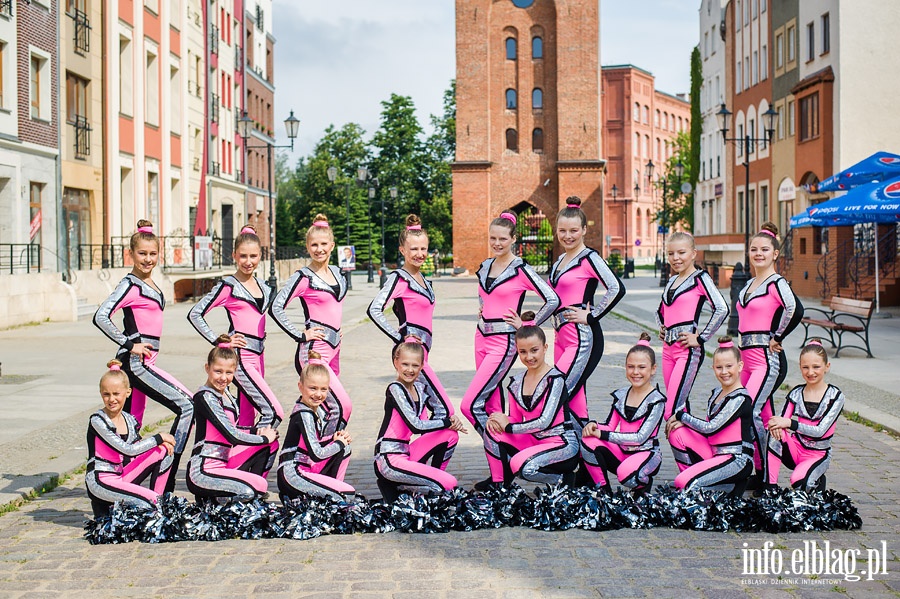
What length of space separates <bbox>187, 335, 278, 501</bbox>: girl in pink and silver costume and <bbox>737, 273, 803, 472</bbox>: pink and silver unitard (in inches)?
134

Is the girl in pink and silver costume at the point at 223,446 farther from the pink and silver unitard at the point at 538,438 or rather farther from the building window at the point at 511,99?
the building window at the point at 511,99

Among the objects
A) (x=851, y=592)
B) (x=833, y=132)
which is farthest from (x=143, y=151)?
(x=851, y=592)

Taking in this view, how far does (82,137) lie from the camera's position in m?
31.5

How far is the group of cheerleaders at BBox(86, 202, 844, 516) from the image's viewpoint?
667 centimetres

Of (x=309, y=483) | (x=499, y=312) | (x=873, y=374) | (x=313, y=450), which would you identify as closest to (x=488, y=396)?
(x=499, y=312)

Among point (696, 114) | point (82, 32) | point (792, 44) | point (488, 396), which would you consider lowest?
point (488, 396)

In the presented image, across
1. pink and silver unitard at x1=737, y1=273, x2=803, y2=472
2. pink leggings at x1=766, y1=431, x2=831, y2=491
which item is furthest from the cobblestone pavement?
pink and silver unitard at x1=737, y1=273, x2=803, y2=472

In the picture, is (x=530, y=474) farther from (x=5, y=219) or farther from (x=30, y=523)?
(x=5, y=219)

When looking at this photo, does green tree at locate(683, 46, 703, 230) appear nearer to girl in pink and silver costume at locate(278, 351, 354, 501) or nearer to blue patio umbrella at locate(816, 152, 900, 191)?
blue patio umbrella at locate(816, 152, 900, 191)

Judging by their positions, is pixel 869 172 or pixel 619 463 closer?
pixel 619 463

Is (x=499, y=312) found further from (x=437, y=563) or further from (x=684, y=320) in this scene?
(x=437, y=563)

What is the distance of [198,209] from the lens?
145 feet

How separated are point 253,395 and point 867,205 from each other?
1631 cm

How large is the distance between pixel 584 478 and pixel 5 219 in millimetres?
23372
